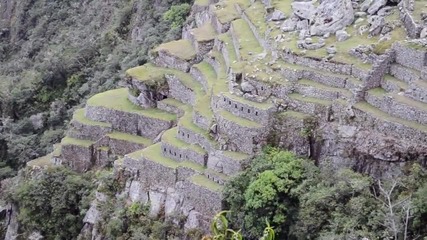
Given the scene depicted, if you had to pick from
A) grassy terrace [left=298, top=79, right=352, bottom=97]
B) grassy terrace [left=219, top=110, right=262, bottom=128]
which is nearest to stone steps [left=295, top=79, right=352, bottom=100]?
grassy terrace [left=298, top=79, right=352, bottom=97]

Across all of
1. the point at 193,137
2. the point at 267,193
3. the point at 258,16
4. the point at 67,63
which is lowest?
the point at 67,63

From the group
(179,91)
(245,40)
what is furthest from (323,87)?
(179,91)

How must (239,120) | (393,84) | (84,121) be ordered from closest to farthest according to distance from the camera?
(393,84), (239,120), (84,121)

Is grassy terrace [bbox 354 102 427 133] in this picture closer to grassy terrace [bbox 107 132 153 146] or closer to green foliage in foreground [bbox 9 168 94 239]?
grassy terrace [bbox 107 132 153 146]

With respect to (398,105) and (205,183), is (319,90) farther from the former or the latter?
(205,183)

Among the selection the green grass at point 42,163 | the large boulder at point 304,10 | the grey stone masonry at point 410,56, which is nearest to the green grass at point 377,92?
the grey stone masonry at point 410,56

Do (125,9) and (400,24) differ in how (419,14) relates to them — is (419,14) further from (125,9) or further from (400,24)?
(125,9)

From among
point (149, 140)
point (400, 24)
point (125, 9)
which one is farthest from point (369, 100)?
point (125, 9)
